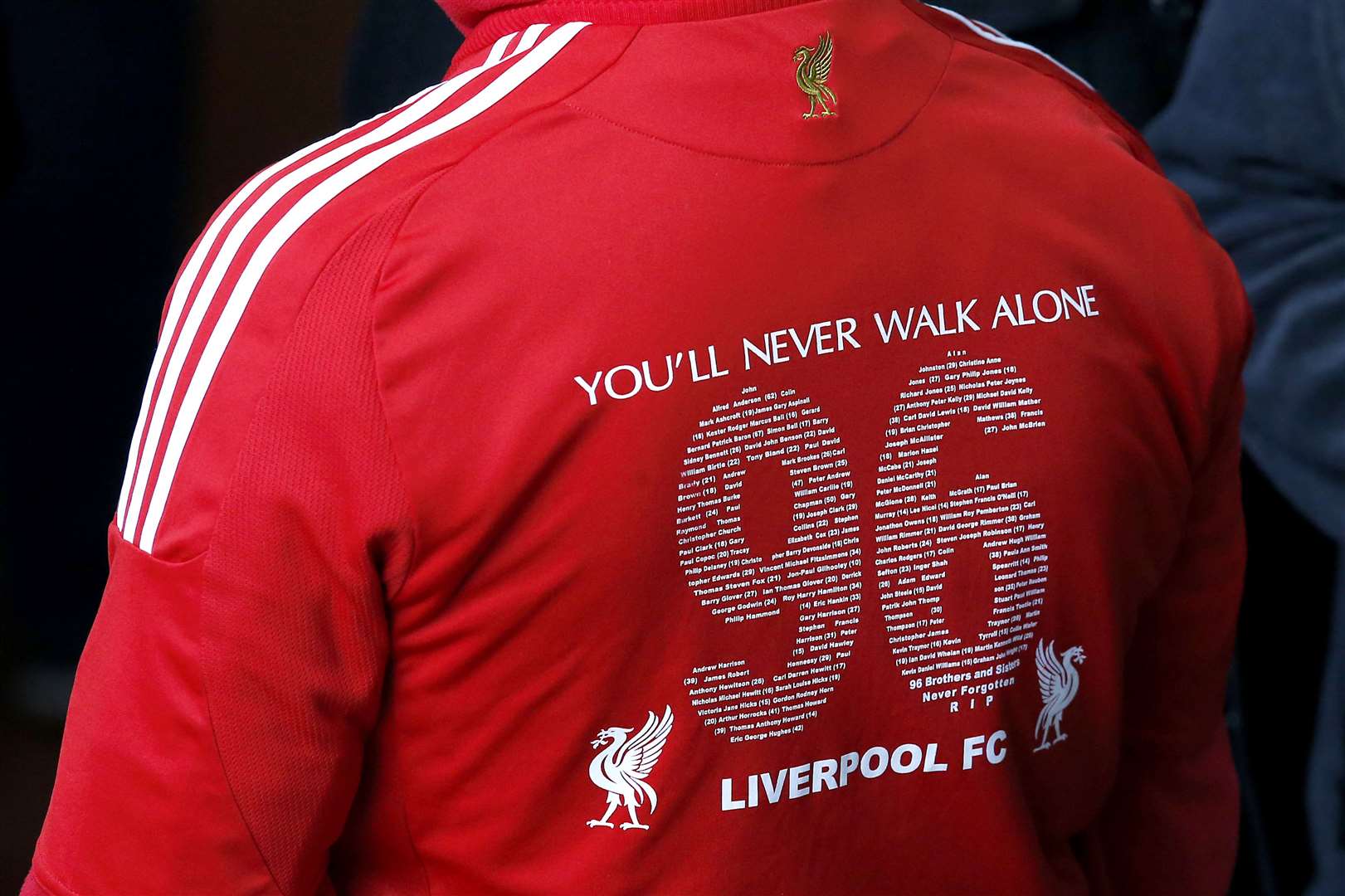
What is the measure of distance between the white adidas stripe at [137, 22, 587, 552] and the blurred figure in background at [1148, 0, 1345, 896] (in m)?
0.78

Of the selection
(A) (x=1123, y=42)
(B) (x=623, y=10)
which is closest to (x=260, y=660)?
(B) (x=623, y=10)

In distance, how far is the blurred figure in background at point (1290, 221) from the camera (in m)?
1.20

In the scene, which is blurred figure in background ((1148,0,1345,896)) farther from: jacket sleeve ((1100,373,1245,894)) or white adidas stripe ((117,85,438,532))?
white adidas stripe ((117,85,438,532))

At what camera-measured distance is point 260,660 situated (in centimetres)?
65

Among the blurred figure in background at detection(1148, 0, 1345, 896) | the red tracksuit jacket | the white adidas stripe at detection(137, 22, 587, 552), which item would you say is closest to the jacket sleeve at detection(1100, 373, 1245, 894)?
the red tracksuit jacket

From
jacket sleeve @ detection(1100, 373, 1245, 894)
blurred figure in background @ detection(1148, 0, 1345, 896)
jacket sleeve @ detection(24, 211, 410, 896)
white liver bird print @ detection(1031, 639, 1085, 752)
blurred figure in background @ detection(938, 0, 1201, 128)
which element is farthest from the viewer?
blurred figure in background @ detection(938, 0, 1201, 128)

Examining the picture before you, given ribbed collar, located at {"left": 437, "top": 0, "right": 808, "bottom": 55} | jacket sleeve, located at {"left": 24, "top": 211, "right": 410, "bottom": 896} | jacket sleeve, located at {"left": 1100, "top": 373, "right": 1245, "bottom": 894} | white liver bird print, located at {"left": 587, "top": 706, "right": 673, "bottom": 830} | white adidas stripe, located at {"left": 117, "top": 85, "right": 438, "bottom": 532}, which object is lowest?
jacket sleeve, located at {"left": 1100, "top": 373, "right": 1245, "bottom": 894}

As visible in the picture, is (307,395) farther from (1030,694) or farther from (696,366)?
(1030,694)

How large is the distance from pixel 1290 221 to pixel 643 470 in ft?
2.72

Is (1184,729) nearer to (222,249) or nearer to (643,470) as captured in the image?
(643,470)

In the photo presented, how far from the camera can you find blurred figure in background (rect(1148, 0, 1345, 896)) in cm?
120

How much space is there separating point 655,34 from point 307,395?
23cm

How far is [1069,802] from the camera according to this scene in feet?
2.78

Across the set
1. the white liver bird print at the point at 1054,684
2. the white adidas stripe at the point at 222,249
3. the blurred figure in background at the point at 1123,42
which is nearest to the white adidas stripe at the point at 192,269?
the white adidas stripe at the point at 222,249
